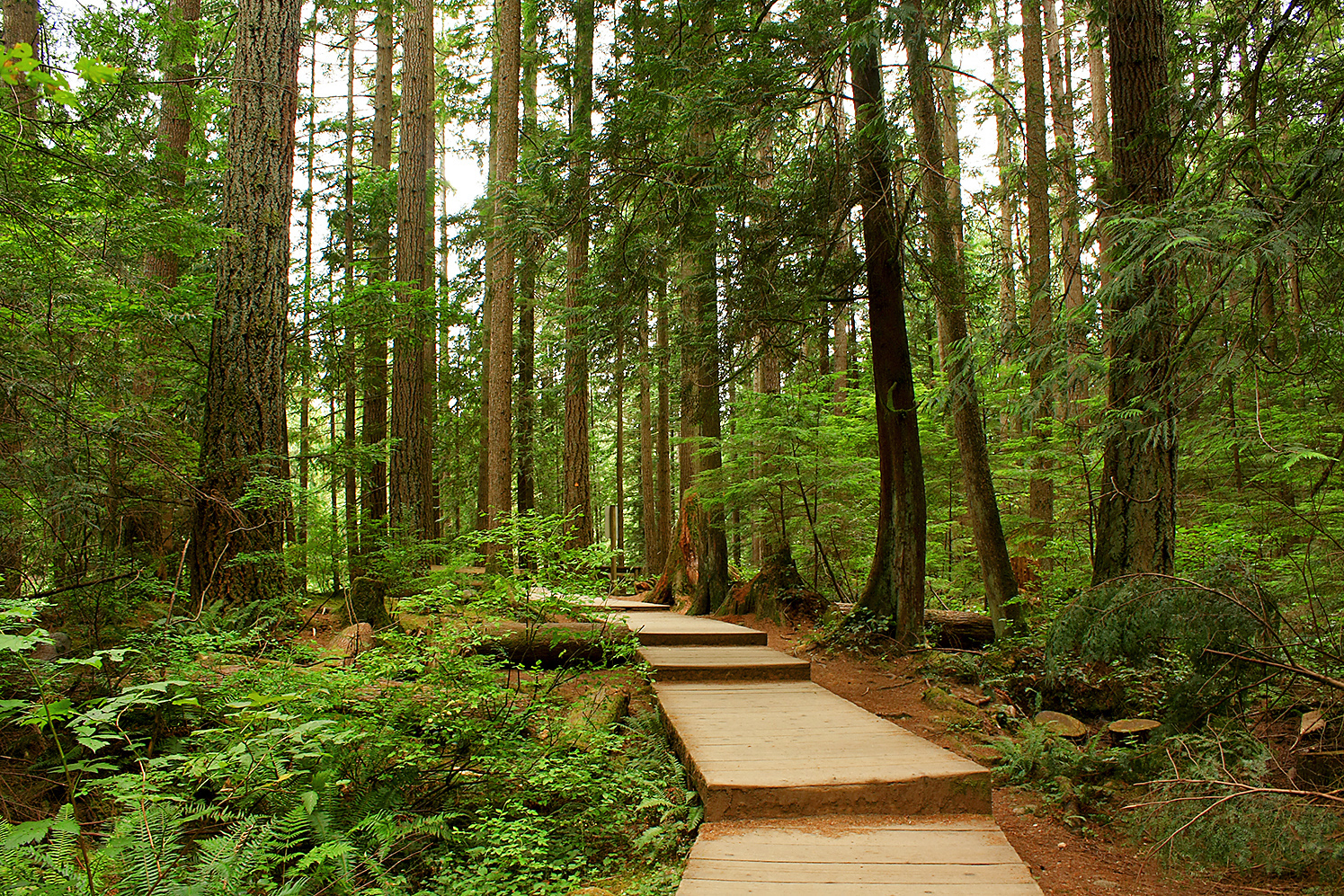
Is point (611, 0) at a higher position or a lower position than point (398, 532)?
higher

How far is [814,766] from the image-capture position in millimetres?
4168

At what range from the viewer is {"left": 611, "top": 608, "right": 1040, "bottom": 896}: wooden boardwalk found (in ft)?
10.1

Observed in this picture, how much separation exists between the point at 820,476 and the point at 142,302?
884 cm

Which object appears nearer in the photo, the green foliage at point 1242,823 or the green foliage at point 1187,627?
the green foliage at point 1242,823

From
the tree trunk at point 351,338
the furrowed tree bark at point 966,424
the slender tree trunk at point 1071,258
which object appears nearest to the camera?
the slender tree trunk at point 1071,258

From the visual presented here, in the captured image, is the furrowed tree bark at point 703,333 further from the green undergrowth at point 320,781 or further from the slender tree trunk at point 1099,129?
the green undergrowth at point 320,781

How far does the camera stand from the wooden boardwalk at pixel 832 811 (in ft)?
10.1

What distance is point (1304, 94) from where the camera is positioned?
14.3ft

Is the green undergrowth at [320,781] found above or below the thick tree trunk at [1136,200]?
below

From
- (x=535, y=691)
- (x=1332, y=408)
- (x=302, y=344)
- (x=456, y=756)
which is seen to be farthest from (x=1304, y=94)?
(x=302, y=344)

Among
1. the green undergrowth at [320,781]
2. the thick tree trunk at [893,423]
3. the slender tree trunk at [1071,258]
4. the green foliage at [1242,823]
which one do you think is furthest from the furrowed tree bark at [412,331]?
the green foliage at [1242,823]

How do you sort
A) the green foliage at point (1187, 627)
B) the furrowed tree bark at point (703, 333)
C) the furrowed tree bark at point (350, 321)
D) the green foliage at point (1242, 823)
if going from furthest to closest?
the furrowed tree bark at point (350, 321) < the furrowed tree bark at point (703, 333) < the green foliage at point (1187, 627) < the green foliage at point (1242, 823)

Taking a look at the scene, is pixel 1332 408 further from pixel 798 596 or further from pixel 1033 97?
pixel 1033 97

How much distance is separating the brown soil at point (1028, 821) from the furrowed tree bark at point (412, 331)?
23.6 feet
